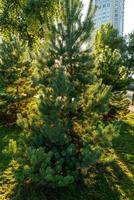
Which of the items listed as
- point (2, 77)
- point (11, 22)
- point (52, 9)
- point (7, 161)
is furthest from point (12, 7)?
point (7, 161)

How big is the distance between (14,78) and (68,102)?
296 inches

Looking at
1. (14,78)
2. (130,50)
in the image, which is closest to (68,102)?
(14,78)

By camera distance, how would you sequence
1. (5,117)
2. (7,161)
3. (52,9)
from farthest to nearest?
(52,9)
(5,117)
(7,161)

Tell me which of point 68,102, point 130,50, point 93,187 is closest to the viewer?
point 68,102

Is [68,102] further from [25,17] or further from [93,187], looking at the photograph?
[25,17]

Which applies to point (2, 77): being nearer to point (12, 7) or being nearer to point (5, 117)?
point (5, 117)

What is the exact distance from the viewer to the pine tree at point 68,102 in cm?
986

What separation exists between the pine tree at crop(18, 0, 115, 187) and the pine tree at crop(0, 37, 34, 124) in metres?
6.85

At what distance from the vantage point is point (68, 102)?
33.7ft

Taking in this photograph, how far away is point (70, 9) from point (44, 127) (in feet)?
12.7

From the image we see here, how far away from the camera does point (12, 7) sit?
3297 cm

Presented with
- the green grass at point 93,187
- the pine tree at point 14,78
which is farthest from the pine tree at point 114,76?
the green grass at point 93,187

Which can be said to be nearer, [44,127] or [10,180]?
[44,127]

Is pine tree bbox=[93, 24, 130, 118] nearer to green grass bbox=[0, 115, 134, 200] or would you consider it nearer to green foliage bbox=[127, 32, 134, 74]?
green grass bbox=[0, 115, 134, 200]
